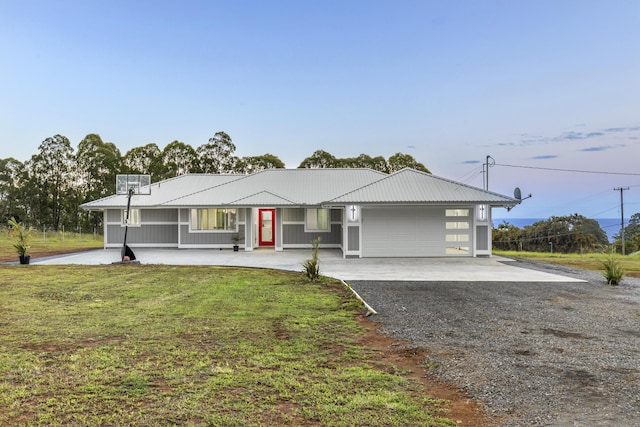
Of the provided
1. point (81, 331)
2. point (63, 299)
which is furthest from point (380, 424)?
point (63, 299)

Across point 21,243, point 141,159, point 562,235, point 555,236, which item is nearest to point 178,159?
point 141,159

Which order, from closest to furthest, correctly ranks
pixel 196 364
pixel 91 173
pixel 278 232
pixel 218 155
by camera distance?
pixel 196 364, pixel 278 232, pixel 91 173, pixel 218 155

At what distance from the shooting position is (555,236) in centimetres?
4456

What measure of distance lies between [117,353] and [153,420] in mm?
1966

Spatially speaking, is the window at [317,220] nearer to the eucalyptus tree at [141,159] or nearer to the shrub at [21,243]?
the shrub at [21,243]

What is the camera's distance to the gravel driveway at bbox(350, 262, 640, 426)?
3307 millimetres

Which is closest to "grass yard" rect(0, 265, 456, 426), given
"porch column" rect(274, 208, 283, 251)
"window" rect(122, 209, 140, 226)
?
"porch column" rect(274, 208, 283, 251)

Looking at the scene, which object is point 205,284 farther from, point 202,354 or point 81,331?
point 202,354

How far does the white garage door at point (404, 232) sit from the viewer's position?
54.8ft

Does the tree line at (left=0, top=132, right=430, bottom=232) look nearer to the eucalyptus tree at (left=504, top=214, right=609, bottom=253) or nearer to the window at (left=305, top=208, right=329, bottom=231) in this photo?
the window at (left=305, top=208, right=329, bottom=231)

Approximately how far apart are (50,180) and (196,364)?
144 feet

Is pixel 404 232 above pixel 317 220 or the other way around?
the other way around

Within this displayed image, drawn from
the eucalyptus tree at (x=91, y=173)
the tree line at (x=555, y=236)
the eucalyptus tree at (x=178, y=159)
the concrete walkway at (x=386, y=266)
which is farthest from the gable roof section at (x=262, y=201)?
the tree line at (x=555, y=236)

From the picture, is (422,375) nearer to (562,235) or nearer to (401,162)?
(401,162)
